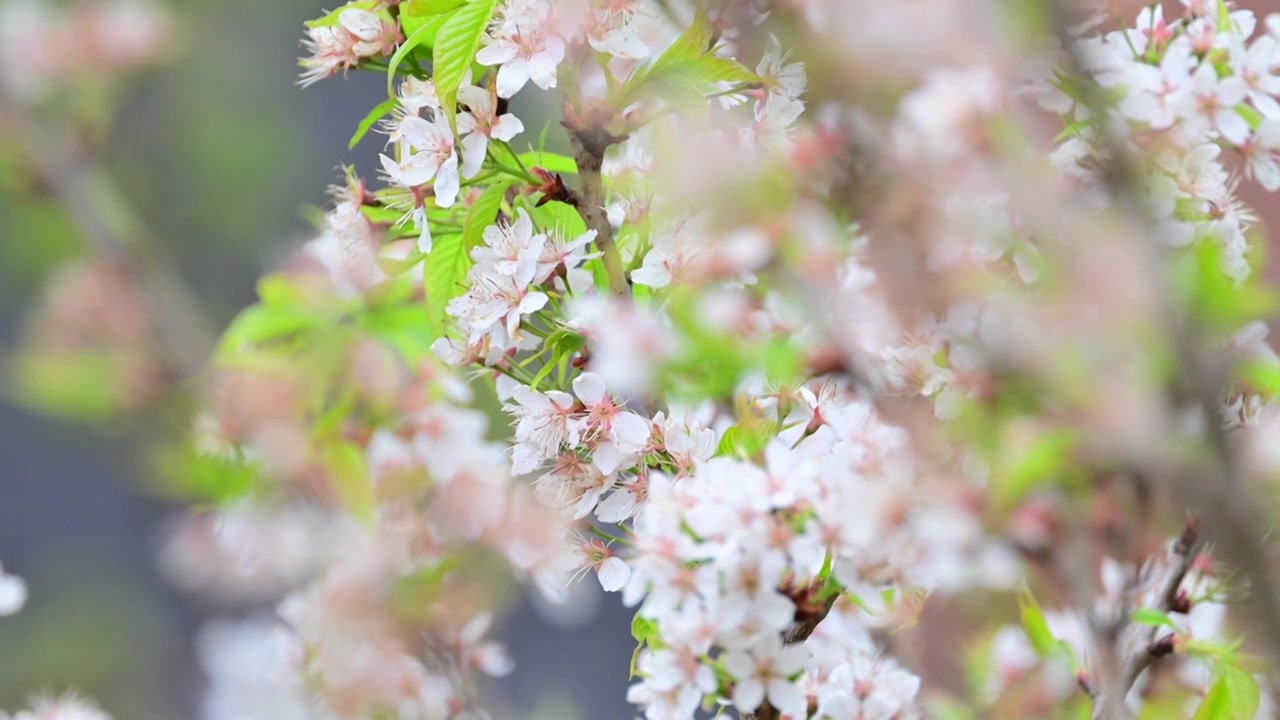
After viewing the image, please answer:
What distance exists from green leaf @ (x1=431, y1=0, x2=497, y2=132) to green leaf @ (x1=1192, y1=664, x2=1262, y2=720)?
47 cm

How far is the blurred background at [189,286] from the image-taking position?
276cm

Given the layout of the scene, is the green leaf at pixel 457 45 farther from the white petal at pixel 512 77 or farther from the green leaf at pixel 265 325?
the green leaf at pixel 265 325

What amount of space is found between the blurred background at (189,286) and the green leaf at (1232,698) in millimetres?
2107

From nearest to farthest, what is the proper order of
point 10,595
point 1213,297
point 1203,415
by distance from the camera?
point 1203,415, point 1213,297, point 10,595

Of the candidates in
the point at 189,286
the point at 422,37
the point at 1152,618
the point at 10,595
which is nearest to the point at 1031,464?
the point at 1152,618

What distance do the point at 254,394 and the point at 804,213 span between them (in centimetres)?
31

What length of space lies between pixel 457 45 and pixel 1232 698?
0.49m

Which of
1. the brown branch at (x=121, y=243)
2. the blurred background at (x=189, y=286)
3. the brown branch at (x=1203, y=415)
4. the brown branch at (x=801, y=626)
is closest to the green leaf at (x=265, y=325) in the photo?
the brown branch at (x=121, y=243)

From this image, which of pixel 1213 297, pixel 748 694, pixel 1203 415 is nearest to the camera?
pixel 1203 415

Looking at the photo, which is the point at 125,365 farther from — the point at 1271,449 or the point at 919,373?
the point at 1271,449

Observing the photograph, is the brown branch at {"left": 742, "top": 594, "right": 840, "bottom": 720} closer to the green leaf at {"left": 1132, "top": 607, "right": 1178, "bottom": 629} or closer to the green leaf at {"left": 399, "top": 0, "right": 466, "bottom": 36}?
the green leaf at {"left": 1132, "top": 607, "right": 1178, "bottom": 629}

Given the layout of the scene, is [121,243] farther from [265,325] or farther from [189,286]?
[189,286]

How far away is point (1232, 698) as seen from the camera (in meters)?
0.61

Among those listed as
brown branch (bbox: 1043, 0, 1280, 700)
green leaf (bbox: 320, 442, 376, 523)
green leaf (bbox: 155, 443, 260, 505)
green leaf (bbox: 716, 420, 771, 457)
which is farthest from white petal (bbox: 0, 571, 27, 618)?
brown branch (bbox: 1043, 0, 1280, 700)
